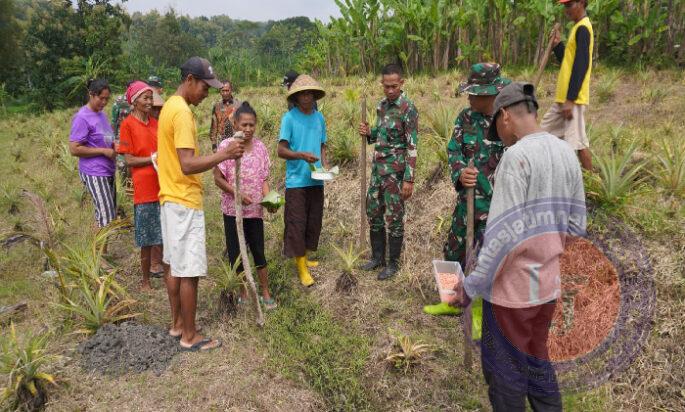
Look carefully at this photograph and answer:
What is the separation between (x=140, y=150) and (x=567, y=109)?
3864 millimetres

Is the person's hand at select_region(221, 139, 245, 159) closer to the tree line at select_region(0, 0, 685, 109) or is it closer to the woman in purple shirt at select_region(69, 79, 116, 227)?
the woman in purple shirt at select_region(69, 79, 116, 227)

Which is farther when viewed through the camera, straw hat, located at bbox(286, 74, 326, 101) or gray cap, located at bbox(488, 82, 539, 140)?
straw hat, located at bbox(286, 74, 326, 101)

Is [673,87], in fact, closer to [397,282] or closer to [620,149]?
[620,149]

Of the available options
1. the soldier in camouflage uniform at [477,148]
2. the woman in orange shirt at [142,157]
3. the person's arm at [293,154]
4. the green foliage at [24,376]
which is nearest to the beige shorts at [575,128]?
the soldier in camouflage uniform at [477,148]

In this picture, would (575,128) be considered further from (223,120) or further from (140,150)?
(223,120)

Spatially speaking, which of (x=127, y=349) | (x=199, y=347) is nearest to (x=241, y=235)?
(x=199, y=347)

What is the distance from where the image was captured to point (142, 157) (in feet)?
13.4

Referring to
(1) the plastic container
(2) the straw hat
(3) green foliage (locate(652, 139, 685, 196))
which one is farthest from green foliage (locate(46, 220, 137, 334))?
(3) green foliage (locate(652, 139, 685, 196))

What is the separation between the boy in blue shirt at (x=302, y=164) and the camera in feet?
13.6

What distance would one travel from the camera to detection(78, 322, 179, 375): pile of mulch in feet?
A: 10.7

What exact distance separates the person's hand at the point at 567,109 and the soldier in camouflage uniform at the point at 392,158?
1276mm

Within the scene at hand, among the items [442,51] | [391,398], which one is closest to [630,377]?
[391,398]

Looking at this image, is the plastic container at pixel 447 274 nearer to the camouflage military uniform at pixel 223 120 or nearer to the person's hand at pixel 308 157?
the person's hand at pixel 308 157

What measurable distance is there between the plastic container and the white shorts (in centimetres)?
172
